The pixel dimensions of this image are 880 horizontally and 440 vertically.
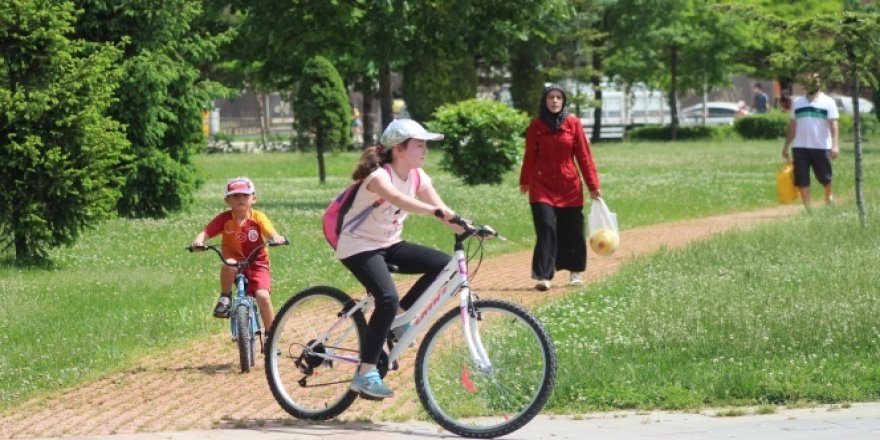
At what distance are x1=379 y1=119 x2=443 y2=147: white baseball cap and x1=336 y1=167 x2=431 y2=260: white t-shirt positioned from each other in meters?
0.14

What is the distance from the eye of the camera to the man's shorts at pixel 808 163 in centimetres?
2027

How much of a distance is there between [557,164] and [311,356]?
552 centimetres

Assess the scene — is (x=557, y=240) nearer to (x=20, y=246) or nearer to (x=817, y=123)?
(x=20, y=246)

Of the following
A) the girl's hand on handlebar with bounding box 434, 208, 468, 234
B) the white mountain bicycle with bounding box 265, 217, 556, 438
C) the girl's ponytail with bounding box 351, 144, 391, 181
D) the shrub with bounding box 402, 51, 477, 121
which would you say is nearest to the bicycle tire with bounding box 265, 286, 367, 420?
the white mountain bicycle with bounding box 265, 217, 556, 438

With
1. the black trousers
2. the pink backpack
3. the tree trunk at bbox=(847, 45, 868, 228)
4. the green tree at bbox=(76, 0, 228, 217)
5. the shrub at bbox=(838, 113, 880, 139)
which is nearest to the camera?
the pink backpack

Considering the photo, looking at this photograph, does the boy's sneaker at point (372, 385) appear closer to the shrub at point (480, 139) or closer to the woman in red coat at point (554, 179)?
the woman in red coat at point (554, 179)

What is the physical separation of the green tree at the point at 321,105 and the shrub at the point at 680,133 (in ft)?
101

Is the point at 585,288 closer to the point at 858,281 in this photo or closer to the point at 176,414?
the point at 858,281

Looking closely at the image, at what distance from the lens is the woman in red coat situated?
13.4m

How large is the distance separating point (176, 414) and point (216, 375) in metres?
1.33

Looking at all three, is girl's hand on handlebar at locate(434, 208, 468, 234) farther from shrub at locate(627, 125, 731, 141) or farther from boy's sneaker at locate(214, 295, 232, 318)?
shrub at locate(627, 125, 731, 141)

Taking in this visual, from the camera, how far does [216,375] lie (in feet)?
32.2

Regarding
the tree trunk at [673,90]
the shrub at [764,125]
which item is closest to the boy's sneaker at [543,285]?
the shrub at [764,125]

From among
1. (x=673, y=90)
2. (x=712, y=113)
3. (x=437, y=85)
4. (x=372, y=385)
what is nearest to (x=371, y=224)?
(x=372, y=385)
